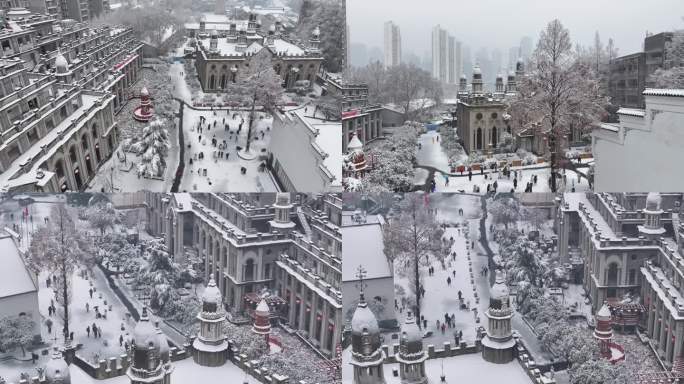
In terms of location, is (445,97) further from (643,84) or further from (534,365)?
(534,365)

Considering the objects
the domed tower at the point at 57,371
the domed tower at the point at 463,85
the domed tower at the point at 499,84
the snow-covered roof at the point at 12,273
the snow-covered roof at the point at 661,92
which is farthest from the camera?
the domed tower at the point at 463,85

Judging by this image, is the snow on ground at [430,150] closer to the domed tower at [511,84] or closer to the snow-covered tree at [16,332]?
the domed tower at [511,84]

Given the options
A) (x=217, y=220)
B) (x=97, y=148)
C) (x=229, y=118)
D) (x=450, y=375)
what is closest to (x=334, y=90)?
(x=229, y=118)

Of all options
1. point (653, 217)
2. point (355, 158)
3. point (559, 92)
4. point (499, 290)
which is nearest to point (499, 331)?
point (499, 290)

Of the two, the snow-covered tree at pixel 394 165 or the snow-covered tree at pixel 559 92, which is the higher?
the snow-covered tree at pixel 559 92

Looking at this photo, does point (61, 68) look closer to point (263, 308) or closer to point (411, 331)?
point (263, 308)

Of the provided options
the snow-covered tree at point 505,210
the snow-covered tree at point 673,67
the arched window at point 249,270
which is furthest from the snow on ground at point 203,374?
the snow-covered tree at point 673,67

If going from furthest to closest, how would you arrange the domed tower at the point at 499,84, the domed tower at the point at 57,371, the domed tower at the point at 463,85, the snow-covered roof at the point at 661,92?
the domed tower at the point at 463,85
the domed tower at the point at 499,84
the snow-covered roof at the point at 661,92
the domed tower at the point at 57,371

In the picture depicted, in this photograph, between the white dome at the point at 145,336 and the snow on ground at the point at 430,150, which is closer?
the white dome at the point at 145,336

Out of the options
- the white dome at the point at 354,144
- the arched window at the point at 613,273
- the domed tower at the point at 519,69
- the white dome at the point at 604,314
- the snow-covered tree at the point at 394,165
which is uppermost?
the domed tower at the point at 519,69
